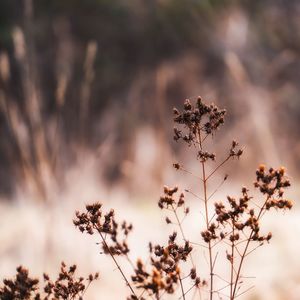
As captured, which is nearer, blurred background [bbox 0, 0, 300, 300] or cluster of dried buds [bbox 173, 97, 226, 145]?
cluster of dried buds [bbox 173, 97, 226, 145]

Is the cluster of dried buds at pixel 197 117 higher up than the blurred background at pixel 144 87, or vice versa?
the blurred background at pixel 144 87

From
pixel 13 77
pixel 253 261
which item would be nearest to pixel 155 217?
pixel 253 261

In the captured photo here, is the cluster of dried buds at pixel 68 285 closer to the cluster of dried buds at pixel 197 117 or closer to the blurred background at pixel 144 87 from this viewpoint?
the cluster of dried buds at pixel 197 117

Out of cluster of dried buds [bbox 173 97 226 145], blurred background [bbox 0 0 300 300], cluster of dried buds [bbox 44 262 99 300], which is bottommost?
cluster of dried buds [bbox 44 262 99 300]

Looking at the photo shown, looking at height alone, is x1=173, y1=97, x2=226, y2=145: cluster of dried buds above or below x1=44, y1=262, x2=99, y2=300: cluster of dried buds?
above

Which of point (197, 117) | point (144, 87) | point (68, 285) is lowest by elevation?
point (68, 285)

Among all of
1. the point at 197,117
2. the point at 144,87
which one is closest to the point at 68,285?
the point at 197,117

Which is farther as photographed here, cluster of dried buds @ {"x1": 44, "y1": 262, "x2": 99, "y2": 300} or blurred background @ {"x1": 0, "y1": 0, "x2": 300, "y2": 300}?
blurred background @ {"x1": 0, "y1": 0, "x2": 300, "y2": 300}

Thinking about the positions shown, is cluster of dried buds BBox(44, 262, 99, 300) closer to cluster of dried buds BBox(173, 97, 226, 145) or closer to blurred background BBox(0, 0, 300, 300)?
cluster of dried buds BBox(173, 97, 226, 145)

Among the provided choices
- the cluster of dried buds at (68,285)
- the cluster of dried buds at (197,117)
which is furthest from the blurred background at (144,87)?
the cluster of dried buds at (197,117)

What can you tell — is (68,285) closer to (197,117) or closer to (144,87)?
(197,117)

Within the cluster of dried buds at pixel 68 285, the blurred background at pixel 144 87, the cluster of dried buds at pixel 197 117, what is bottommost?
the cluster of dried buds at pixel 68 285

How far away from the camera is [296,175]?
23.9 ft

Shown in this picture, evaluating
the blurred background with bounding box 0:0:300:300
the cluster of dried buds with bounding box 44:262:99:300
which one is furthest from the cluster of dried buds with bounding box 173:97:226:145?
the blurred background with bounding box 0:0:300:300
